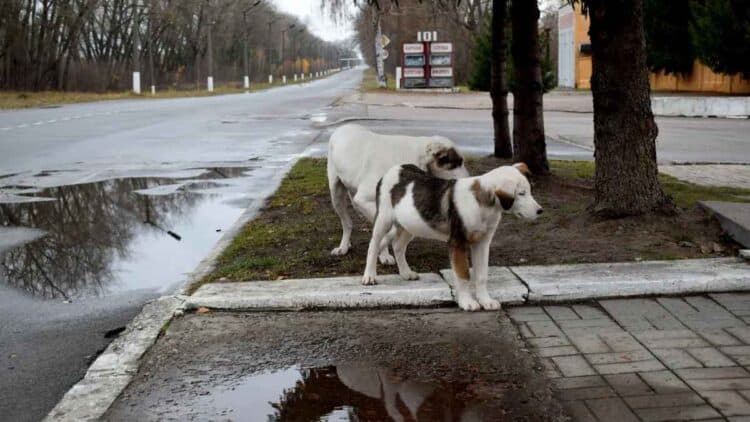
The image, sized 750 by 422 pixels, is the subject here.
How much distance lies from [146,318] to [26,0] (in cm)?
5564

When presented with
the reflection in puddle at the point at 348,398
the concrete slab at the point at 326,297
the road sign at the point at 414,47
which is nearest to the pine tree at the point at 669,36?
the road sign at the point at 414,47

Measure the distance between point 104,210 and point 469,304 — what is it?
6.03 metres

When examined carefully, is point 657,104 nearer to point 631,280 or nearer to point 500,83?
point 500,83

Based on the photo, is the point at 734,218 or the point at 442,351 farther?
the point at 734,218

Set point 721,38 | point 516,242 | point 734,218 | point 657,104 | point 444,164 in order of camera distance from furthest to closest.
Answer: point 721,38 → point 657,104 → point 516,242 → point 734,218 → point 444,164

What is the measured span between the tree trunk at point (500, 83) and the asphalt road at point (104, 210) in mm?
3583

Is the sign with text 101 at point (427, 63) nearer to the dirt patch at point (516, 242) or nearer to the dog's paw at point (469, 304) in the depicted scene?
the dirt patch at point (516, 242)

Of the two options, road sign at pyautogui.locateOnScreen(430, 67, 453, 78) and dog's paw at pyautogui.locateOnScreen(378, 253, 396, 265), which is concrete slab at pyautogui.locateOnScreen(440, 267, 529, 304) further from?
road sign at pyautogui.locateOnScreen(430, 67, 453, 78)

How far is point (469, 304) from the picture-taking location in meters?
5.44

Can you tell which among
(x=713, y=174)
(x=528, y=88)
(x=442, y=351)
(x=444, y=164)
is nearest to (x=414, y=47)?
(x=713, y=174)

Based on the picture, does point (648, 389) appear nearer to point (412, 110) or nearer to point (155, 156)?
point (155, 156)

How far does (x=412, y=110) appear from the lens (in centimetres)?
3130

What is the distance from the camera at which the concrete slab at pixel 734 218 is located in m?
6.79

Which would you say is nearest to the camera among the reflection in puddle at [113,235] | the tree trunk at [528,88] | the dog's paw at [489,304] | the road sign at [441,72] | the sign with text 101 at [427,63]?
the dog's paw at [489,304]
